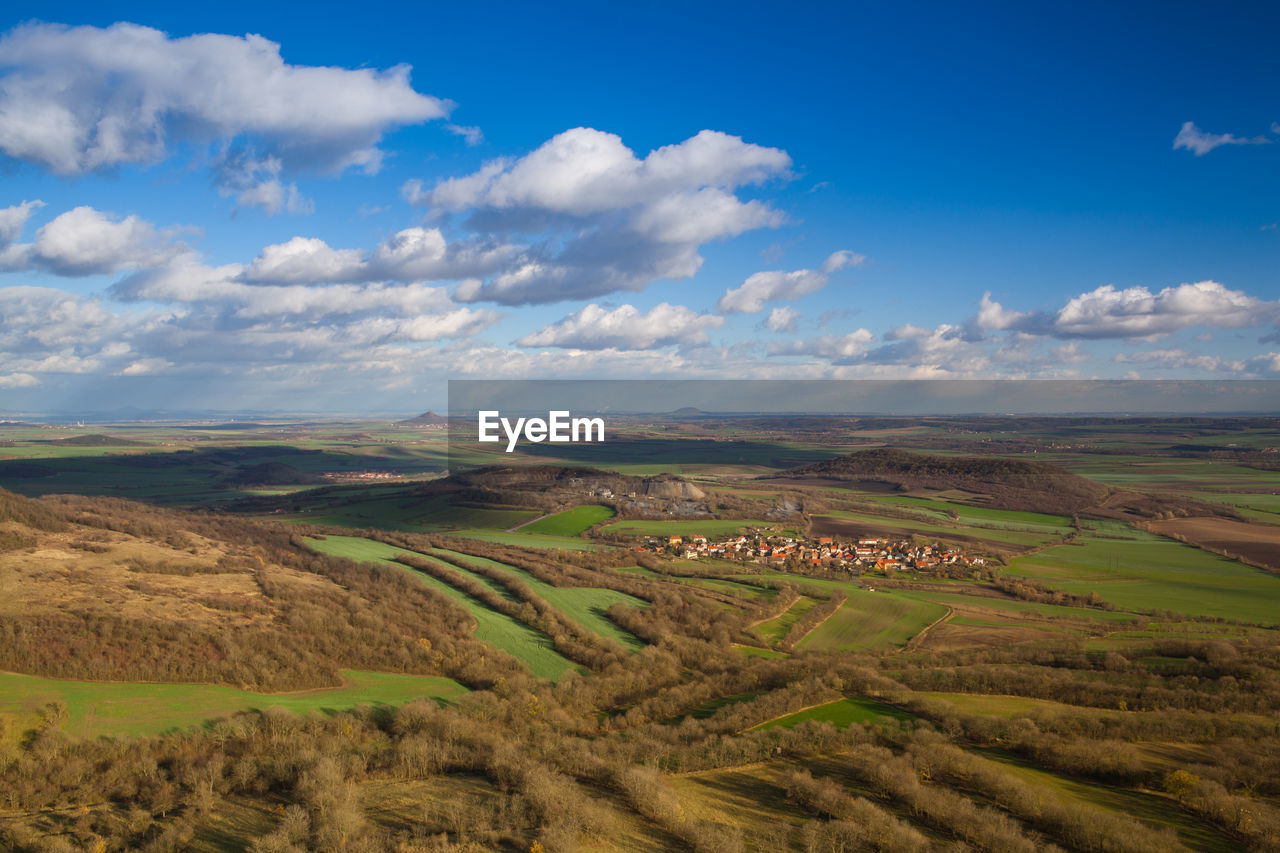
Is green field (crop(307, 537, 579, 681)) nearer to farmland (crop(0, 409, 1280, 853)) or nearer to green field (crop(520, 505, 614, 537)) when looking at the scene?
farmland (crop(0, 409, 1280, 853))

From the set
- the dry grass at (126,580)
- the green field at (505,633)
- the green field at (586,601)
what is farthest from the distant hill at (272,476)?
the green field at (586,601)

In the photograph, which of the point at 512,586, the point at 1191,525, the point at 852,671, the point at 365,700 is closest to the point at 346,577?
the point at 512,586

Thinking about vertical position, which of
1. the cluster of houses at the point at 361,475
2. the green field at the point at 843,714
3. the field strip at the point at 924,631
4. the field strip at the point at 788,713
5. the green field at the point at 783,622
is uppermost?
the cluster of houses at the point at 361,475

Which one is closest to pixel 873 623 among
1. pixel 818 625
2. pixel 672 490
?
pixel 818 625

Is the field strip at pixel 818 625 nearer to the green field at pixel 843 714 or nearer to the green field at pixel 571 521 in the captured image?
the green field at pixel 843 714

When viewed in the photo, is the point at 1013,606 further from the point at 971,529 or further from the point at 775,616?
the point at 971,529

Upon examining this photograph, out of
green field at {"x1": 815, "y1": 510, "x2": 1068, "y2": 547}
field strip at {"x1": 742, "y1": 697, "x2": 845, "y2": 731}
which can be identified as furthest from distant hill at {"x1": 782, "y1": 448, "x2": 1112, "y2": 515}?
field strip at {"x1": 742, "y1": 697, "x2": 845, "y2": 731}

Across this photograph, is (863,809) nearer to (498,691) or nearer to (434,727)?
(434,727)
